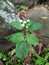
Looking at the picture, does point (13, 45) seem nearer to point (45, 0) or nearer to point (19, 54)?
point (19, 54)

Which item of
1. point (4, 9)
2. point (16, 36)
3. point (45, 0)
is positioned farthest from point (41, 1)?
point (16, 36)

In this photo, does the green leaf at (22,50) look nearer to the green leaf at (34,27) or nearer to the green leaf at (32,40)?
the green leaf at (32,40)

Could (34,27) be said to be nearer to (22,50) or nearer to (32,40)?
(32,40)

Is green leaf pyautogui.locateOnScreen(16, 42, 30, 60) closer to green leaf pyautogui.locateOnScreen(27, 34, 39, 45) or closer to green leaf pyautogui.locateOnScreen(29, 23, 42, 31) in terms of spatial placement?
green leaf pyautogui.locateOnScreen(27, 34, 39, 45)

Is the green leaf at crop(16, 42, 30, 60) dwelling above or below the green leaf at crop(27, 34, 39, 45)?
below

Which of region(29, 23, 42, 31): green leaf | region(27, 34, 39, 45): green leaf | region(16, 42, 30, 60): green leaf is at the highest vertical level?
region(29, 23, 42, 31): green leaf

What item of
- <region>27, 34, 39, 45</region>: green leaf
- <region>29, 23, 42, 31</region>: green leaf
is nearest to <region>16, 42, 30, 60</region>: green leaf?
<region>27, 34, 39, 45</region>: green leaf

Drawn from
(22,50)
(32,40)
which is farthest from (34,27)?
(22,50)

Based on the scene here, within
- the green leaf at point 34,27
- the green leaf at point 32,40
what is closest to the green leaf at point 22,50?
the green leaf at point 32,40
